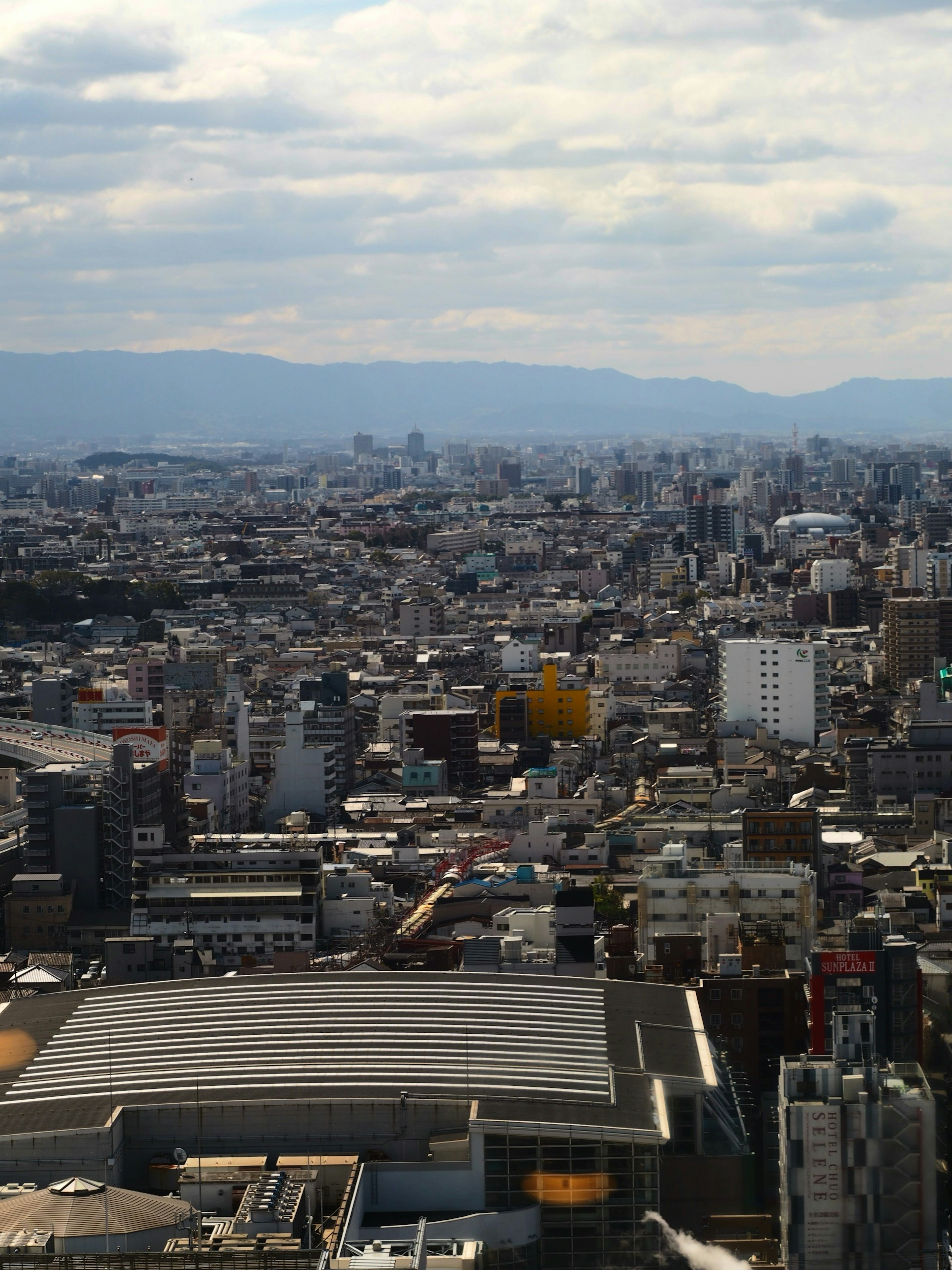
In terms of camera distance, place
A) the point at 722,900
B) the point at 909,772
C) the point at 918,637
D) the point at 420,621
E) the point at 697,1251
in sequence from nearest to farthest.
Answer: the point at 697,1251 < the point at 722,900 < the point at 909,772 < the point at 918,637 < the point at 420,621

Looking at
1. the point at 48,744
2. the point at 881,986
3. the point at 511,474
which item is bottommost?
the point at 48,744

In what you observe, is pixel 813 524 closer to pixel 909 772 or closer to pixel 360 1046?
pixel 909 772

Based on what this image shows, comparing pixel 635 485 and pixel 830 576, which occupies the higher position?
pixel 635 485

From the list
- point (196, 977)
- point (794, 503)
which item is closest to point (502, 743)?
point (196, 977)

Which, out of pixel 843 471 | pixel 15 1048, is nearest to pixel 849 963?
pixel 15 1048

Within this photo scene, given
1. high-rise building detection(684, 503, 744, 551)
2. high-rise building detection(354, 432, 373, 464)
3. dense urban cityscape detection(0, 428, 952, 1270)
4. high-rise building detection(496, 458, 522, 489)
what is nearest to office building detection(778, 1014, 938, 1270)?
dense urban cityscape detection(0, 428, 952, 1270)

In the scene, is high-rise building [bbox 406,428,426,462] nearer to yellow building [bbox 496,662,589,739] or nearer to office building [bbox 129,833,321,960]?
yellow building [bbox 496,662,589,739]
